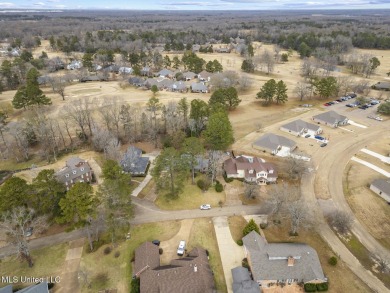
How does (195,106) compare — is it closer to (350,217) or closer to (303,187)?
(303,187)

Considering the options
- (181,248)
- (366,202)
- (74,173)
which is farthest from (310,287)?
(74,173)

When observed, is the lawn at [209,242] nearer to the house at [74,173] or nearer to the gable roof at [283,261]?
the gable roof at [283,261]

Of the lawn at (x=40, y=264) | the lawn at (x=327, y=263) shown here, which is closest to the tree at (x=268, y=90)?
the lawn at (x=327, y=263)

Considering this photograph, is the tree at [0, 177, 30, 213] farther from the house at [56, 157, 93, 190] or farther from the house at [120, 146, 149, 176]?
the house at [120, 146, 149, 176]

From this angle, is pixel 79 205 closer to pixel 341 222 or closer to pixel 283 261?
pixel 283 261

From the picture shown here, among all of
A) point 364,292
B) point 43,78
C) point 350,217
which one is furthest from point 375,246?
point 43,78

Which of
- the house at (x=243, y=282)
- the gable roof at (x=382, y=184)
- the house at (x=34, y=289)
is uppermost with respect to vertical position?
the house at (x=34, y=289)
